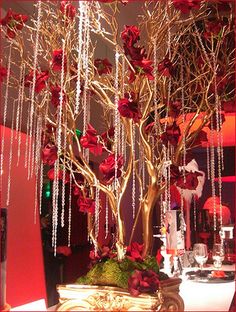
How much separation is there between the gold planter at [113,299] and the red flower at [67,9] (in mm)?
635

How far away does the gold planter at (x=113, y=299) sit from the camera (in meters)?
0.78

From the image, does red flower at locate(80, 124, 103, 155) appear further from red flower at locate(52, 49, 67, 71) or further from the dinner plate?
the dinner plate

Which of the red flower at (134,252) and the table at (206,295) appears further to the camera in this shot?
the table at (206,295)

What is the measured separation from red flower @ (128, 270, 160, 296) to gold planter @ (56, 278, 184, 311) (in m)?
0.01

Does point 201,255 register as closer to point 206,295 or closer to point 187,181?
point 206,295

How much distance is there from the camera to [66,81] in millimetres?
1046

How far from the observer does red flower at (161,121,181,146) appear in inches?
36.7

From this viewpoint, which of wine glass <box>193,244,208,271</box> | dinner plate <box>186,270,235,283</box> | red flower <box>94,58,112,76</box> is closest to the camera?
red flower <box>94,58,112,76</box>

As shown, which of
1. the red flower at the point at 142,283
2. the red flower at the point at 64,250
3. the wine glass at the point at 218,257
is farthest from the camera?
the red flower at the point at 64,250

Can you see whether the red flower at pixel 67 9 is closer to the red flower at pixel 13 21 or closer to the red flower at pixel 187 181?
the red flower at pixel 13 21

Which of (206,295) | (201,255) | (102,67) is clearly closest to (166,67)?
(102,67)

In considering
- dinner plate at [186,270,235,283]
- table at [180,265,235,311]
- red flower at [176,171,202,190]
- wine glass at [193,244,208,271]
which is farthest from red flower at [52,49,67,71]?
wine glass at [193,244,208,271]

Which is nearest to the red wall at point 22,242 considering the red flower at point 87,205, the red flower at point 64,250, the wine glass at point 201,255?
the red flower at point 64,250

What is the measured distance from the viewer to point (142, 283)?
2.53 ft
